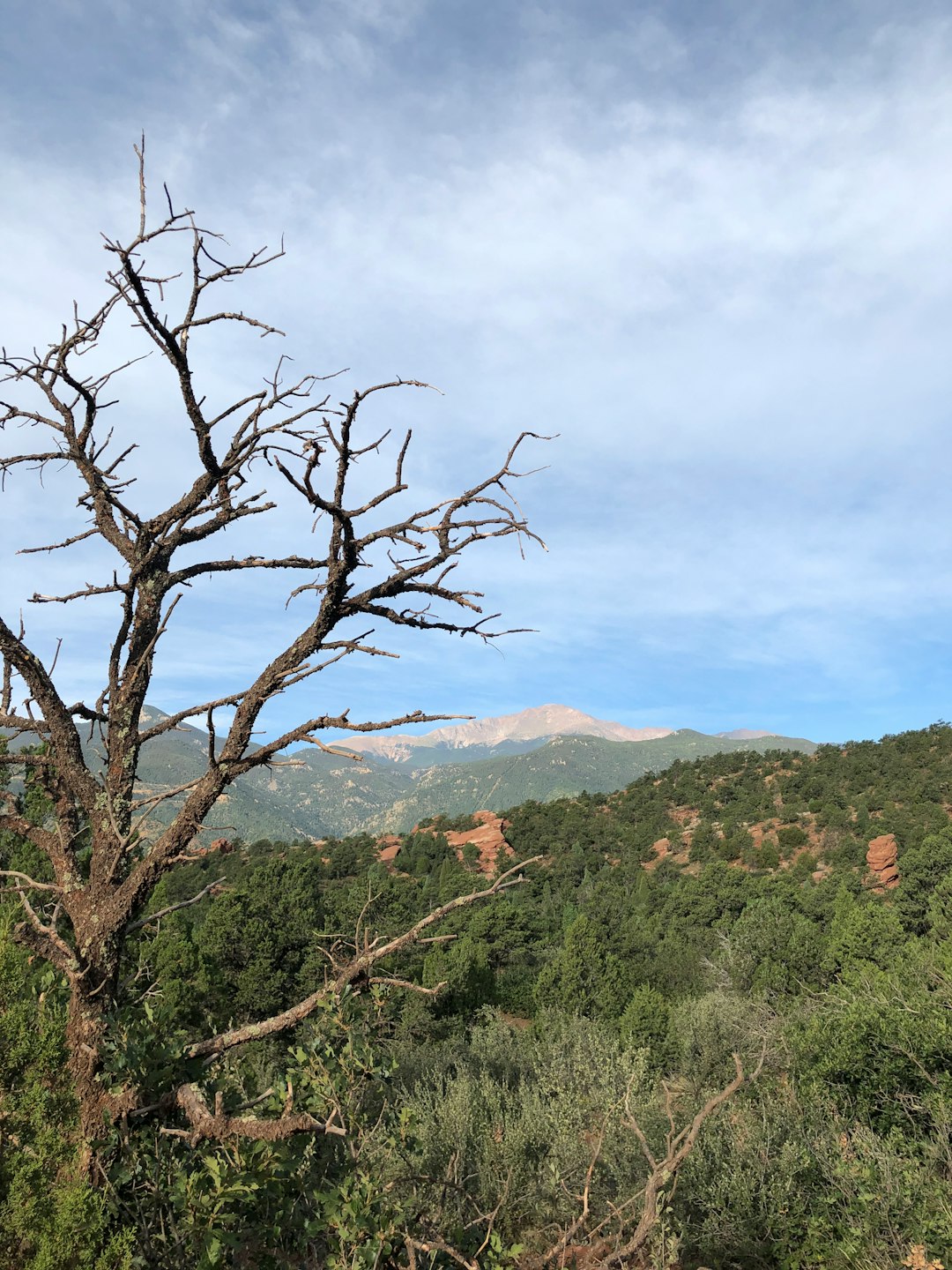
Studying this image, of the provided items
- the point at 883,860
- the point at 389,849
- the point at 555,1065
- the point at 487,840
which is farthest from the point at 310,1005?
the point at 487,840

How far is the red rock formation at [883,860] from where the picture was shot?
3472 centimetres

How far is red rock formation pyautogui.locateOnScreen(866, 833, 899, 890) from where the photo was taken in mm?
34719

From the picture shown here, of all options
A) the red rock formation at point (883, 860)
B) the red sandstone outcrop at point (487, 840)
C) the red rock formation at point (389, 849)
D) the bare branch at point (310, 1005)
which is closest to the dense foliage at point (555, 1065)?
the bare branch at point (310, 1005)

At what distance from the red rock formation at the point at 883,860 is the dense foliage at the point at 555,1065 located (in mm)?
656

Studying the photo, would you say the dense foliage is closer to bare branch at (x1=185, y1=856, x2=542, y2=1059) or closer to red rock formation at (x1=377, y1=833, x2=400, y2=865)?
bare branch at (x1=185, y1=856, x2=542, y2=1059)

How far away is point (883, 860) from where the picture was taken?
36.6 m

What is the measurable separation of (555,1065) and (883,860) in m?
29.3

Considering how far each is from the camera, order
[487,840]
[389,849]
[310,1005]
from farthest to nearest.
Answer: [487,840] → [389,849] → [310,1005]

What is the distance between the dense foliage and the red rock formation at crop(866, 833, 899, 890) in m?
0.66

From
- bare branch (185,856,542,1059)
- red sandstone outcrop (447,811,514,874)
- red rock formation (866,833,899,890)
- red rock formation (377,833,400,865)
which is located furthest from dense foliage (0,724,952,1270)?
red rock formation (377,833,400,865)

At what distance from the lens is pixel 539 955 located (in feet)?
109

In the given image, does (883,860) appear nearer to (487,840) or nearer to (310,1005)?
(487,840)

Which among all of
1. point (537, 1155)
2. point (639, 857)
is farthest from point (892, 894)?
point (537, 1155)

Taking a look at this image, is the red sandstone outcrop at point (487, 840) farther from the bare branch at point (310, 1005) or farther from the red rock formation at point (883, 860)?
the bare branch at point (310, 1005)
